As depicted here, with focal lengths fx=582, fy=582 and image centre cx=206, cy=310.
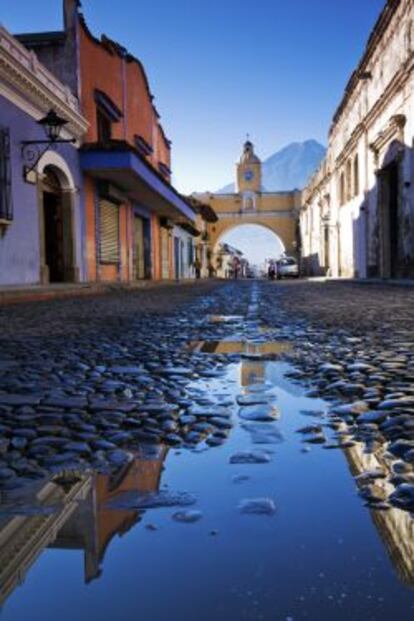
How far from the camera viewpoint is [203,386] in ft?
8.80

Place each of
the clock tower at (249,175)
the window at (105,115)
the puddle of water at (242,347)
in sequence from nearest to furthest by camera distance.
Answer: the puddle of water at (242,347)
the window at (105,115)
the clock tower at (249,175)

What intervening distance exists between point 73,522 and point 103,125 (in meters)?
18.4

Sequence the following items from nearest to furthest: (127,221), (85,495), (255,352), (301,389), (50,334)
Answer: (85,495) → (301,389) → (255,352) → (50,334) → (127,221)

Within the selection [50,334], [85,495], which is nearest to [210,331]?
[50,334]

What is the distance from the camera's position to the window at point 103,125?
17.5m

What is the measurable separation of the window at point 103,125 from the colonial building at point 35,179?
6.23ft

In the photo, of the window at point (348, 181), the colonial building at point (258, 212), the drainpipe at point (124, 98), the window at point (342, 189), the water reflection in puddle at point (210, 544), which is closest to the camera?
the water reflection in puddle at point (210, 544)

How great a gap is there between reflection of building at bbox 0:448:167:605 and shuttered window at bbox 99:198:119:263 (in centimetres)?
1583

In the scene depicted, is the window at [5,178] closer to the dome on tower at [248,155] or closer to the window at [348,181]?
the window at [348,181]

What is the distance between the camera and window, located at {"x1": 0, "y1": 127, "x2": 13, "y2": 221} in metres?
10.6

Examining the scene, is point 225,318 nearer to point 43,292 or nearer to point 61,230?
point 43,292

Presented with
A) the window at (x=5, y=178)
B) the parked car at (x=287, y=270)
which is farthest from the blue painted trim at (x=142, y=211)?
the parked car at (x=287, y=270)

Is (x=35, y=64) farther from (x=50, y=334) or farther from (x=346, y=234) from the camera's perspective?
(x=346, y=234)

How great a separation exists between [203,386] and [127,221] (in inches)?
708
